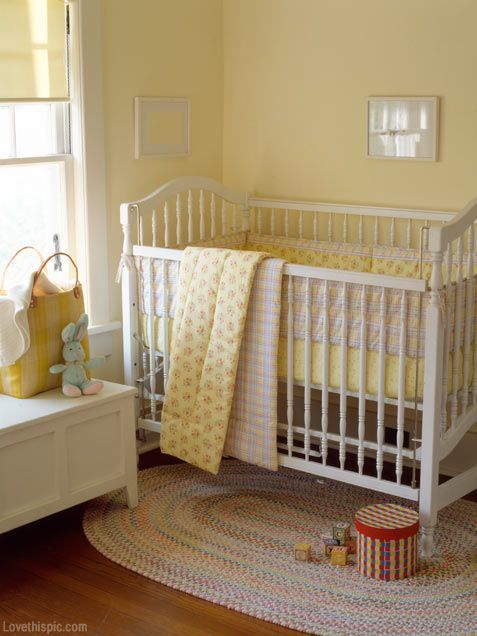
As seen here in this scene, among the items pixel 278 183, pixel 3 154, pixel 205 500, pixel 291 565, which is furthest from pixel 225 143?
pixel 291 565

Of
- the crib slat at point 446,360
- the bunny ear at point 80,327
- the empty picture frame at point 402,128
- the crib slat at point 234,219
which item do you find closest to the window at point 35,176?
the bunny ear at point 80,327

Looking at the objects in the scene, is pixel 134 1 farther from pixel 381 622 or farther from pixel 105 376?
pixel 381 622

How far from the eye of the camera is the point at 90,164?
3350 millimetres

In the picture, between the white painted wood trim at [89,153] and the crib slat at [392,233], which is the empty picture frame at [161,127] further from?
the crib slat at [392,233]

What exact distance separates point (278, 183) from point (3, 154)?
47.3 inches

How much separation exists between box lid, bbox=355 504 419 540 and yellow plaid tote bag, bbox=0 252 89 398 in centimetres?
107

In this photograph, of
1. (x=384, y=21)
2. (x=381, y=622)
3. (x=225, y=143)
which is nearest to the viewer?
(x=381, y=622)

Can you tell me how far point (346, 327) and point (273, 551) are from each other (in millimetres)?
710

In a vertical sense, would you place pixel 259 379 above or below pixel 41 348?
below

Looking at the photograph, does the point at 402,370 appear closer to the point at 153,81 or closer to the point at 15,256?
the point at 15,256

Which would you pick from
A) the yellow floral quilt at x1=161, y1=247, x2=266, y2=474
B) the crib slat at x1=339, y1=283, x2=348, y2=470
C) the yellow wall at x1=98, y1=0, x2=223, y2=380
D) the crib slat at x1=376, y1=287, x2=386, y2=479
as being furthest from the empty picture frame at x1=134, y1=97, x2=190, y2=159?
the crib slat at x1=376, y1=287, x2=386, y2=479

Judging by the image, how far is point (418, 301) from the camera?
263 centimetres

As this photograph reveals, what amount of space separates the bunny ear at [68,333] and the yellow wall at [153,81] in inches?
24.9

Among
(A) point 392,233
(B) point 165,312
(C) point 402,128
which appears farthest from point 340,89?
(B) point 165,312
